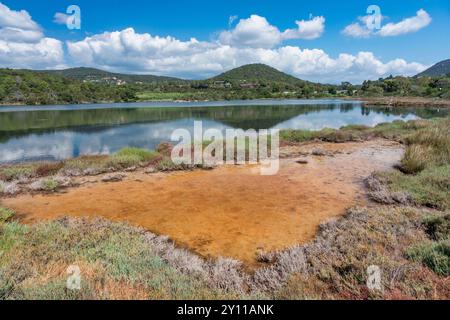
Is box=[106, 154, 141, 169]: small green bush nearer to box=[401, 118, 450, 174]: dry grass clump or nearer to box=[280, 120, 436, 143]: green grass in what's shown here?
box=[280, 120, 436, 143]: green grass

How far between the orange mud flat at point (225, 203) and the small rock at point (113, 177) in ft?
1.13

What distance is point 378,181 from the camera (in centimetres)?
1098

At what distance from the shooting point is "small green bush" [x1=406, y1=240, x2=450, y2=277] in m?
4.55

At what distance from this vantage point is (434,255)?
4.80 metres

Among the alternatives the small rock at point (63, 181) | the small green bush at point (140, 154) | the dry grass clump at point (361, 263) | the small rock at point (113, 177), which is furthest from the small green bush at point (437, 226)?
the small green bush at point (140, 154)

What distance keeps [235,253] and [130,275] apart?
8.43ft

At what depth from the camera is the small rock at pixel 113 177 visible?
41.6 feet

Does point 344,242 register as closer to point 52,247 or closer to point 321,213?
point 321,213

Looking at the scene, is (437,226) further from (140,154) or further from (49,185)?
(140,154)

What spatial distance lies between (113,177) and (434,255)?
11.6 metres

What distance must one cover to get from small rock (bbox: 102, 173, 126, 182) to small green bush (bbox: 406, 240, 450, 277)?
429 inches
